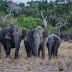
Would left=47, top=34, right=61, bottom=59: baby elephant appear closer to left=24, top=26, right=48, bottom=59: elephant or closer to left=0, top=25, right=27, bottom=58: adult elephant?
left=24, top=26, right=48, bottom=59: elephant

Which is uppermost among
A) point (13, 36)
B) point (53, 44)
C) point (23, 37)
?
point (13, 36)

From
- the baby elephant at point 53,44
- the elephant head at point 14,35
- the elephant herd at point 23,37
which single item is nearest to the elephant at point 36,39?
the elephant herd at point 23,37

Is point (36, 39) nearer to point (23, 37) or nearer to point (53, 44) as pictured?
point (23, 37)

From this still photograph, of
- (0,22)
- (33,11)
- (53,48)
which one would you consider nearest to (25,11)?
(33,11)

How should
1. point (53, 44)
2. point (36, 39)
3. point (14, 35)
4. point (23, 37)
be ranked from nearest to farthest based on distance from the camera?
point (36, 39) < point (14, 35) < point (23, 37) < point (53, 44)

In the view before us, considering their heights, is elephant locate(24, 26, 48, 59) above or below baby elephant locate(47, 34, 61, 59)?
above

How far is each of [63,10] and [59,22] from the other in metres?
2.30

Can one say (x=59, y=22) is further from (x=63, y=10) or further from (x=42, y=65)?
(x=42, y=65)

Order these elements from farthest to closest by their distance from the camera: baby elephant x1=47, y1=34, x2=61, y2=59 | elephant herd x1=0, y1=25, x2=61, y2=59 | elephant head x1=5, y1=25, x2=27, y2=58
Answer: baby elephant x1=47, y1=34, x2=61, y2=59 → elephant head x1=5, y1=25, x2=27, y2=58 → elephant herd x1=0, y1=25, x2=61, y2=59

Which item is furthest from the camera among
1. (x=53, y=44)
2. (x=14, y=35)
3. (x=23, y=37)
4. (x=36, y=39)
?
(x=53, y=44)

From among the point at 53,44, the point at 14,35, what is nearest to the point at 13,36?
the point at 14,35

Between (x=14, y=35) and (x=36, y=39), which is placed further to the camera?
(x=14, y=35)

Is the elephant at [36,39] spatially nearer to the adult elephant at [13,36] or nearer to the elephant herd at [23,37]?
the elephant herd at [23,37]

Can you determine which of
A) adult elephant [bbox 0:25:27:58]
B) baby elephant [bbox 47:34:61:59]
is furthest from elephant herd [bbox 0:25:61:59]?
baby elephant [bbox 47:34:61:59]
